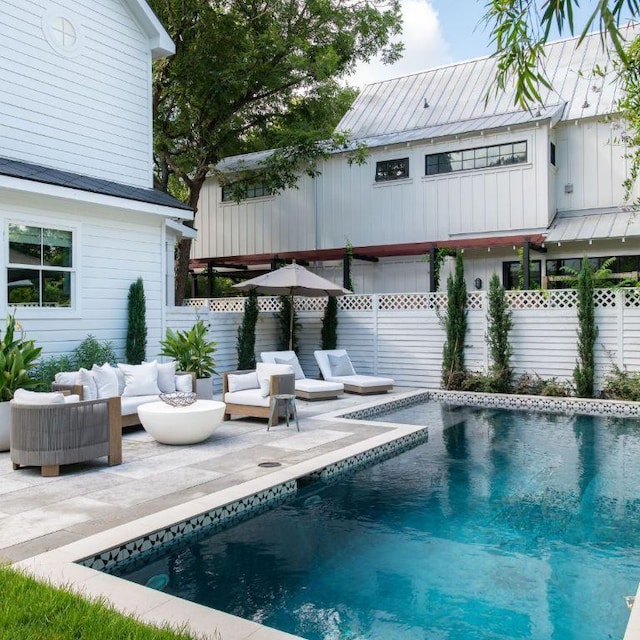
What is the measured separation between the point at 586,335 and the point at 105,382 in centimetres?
899

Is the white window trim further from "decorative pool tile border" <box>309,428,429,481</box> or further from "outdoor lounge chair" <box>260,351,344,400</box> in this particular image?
"decorative pool tile border" <box>309,428,429,481</box>

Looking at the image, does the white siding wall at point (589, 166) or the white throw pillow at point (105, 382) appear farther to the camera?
the white siding wall at point (589, 166)

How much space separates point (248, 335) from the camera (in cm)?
1414

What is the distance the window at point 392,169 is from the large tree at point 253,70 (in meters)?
1.76

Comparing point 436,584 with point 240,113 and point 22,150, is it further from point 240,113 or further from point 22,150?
point 240,113

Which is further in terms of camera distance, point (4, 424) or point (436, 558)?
point (4, 424)

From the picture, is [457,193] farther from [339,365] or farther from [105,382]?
[105,382]

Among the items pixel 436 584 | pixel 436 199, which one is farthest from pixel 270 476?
pixel 436 199

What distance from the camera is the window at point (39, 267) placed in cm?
921

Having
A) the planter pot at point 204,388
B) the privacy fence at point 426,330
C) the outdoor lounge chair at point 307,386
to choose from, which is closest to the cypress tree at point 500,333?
the privacy fence at point 426,330

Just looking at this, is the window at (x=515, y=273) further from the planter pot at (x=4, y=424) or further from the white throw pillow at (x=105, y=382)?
the planter pot at (x=4, y=424)

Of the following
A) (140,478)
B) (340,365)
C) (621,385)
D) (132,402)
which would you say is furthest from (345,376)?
(140,478)

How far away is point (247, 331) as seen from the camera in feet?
46.4

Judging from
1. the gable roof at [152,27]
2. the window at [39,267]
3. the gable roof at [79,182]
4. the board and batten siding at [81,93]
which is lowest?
the window at [39,267]
